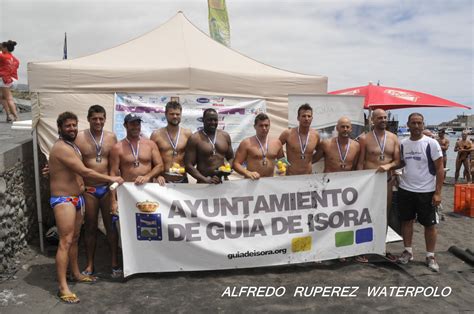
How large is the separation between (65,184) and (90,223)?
0.79 m

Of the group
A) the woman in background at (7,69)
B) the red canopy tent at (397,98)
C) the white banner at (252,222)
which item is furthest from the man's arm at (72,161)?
the red canopy tent at (397,98)

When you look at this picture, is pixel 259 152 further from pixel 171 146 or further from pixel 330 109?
pixel 330 109

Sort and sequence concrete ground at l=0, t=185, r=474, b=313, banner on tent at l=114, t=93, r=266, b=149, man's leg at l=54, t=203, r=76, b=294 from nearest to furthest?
concrete ground at l=0, t=185, r=474, b=313
man's leg at l=54, t=203, r=76, b=294
banner on tent at l=114, t=93, r=266, b=149

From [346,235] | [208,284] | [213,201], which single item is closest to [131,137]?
[213,201]

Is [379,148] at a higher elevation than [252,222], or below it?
higher

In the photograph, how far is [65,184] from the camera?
3705mm

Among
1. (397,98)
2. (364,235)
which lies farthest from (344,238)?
(397,98)

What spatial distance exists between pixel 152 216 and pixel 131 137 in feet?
3.06

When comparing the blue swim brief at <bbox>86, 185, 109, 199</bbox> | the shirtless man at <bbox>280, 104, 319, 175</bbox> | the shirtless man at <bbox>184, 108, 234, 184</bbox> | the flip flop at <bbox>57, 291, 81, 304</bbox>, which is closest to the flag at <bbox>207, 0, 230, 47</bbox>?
the shirtless man at <bbox>280, 104, 319, 175</bbox>

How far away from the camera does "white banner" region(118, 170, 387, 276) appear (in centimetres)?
411

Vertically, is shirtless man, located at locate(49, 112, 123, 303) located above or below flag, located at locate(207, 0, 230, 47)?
below

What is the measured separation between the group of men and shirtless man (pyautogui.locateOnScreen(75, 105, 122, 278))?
0.01 m

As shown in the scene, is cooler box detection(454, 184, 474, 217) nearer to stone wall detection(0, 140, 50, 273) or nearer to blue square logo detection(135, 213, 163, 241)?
blue square logo detection(135, 213, 163, 241)

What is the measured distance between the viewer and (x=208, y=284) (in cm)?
404
